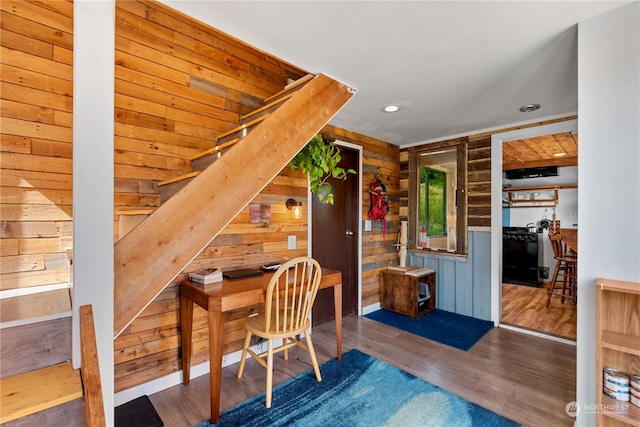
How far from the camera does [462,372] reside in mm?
2492

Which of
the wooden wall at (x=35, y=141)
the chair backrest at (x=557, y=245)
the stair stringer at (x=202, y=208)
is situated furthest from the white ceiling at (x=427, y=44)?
the chair backrest at (x=557, y=245)

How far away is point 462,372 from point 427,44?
259 cm

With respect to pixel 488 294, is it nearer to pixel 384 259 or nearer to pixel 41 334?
pixel 384 259

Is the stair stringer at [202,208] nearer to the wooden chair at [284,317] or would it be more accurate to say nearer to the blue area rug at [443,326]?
the wooden chair at [284,317]

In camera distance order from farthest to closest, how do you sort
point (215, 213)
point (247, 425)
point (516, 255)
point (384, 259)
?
point (516, 255)
point (384, 259)
point (247, 425)
point (215, 213)

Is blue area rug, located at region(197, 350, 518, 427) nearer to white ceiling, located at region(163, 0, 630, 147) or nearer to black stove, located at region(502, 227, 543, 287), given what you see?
white ceiling, located at region(163, 0, 630, 147)

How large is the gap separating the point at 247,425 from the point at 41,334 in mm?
1299

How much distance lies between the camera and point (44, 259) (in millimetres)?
1723

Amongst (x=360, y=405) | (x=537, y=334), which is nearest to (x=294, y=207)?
(x=360, y=405)

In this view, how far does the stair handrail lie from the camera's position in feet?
2.46

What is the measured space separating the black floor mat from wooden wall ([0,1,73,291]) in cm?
93

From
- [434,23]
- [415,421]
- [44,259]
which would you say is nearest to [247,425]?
[415,421]

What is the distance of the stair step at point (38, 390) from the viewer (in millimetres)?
900
